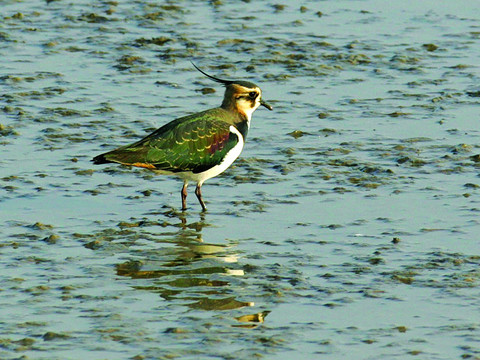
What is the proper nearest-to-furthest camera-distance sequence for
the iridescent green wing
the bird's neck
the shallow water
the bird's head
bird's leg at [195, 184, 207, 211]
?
the shallow water
the iridescent green wing
bird's leg at [195, 184, 207, 211]
the bird's neck
the bird's head

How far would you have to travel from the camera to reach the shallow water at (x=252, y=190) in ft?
30.3

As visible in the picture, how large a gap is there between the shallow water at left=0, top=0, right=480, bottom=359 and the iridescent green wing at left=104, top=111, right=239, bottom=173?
20.1 inches

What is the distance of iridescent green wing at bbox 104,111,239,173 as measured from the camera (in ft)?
40.3

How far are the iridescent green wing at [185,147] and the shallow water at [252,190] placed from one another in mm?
512

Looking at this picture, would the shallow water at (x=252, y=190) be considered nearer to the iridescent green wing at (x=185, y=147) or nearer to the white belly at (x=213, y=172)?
the white belly at (x=213, y=172)

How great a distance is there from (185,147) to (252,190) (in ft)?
3.30

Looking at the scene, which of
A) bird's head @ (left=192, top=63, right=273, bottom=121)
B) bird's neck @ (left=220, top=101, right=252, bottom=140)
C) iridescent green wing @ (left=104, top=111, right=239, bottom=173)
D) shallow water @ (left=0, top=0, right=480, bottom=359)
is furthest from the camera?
bird's head @ (left=192, top=63, right=273, bottom=121)

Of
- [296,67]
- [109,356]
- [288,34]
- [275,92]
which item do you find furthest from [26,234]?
[288,34]

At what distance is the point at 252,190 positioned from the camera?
12992 mm

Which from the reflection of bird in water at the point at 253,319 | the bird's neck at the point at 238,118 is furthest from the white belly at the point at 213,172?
the reflection of bird in water at the point at 253,319

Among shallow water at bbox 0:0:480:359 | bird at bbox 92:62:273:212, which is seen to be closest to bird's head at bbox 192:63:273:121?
bird at bbox 92:62:273:212

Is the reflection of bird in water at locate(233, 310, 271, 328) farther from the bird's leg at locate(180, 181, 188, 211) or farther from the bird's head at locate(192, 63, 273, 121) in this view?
the bird's head at locate(192, 63, 273, 121)

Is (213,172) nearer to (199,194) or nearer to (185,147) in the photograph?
(199,194)

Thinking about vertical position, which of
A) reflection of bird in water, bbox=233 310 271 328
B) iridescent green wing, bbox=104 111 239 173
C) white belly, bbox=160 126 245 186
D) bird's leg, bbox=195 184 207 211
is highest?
iridescent green wing, bbox=104 111 239 173
